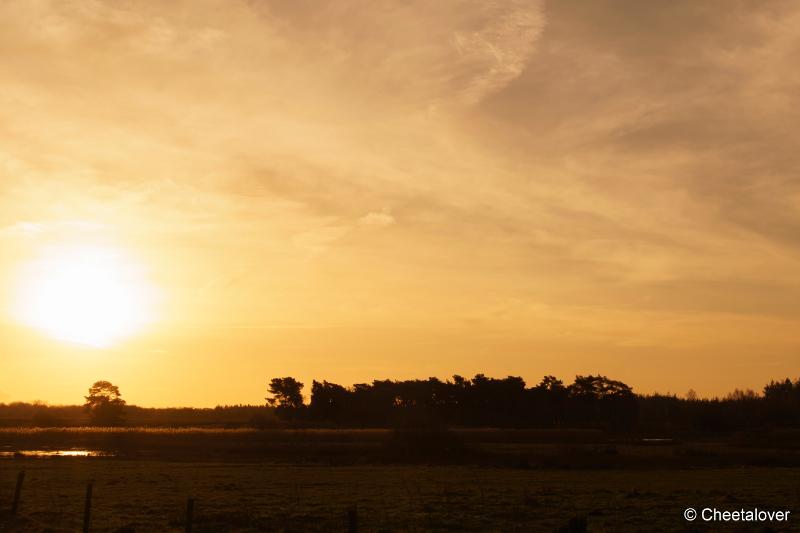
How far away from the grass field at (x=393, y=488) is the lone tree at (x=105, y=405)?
203 ft

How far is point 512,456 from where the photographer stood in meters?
88.6

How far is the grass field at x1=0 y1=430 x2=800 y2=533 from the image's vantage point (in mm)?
35375

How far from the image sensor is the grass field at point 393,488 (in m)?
35.4

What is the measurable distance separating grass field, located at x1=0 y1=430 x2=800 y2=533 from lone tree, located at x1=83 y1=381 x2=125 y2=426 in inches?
2436

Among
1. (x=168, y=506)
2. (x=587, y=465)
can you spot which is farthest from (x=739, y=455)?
(x=168, y=506)

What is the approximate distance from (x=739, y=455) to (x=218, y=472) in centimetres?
5999

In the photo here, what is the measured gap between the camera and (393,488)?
2029 inches

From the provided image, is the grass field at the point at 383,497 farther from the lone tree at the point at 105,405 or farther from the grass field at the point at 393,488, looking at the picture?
the lone tree at the point at 105,405

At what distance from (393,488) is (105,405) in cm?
13171

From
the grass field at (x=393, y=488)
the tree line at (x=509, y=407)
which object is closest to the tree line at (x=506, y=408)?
the tree line at (x=509, y=407)

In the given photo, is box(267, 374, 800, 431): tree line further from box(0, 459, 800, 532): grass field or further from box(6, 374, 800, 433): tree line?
box(0, 459, 800, 532): grass field

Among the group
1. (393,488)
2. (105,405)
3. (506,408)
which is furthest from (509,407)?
(393,488)

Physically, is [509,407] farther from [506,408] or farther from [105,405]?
[105,405]

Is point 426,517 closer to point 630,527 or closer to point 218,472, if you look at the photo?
point 630,527
